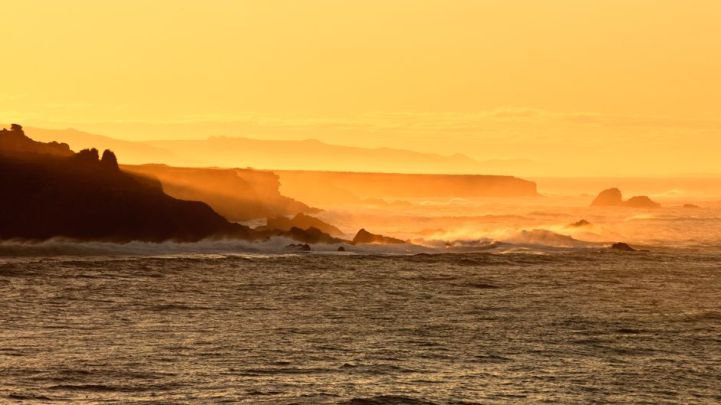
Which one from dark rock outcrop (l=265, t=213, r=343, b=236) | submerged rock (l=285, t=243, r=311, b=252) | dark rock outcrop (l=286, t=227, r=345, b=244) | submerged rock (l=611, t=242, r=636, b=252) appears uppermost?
dark rock outcrop (l=265, t=213, r=343, b=236)

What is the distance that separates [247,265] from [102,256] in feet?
40.2

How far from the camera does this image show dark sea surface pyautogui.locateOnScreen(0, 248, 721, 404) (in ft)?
150

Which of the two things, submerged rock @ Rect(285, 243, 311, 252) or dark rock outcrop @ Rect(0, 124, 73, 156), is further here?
dark rock outcrop @ Rect(0, 124, 73, 156)

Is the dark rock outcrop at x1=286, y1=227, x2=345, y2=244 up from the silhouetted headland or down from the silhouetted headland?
down

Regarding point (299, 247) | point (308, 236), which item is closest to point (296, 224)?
point (308, 236)

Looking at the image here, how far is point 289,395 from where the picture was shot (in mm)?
43781

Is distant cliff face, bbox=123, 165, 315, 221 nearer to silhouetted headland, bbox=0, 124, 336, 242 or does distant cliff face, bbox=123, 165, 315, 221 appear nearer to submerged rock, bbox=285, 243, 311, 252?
silhouetted headland, bbox=0, 124, 336, 242

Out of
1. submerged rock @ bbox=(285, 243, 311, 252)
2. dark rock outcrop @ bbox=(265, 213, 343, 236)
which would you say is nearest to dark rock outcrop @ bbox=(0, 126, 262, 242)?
submerged rock @ bbox=(285, 243, 311, 252)

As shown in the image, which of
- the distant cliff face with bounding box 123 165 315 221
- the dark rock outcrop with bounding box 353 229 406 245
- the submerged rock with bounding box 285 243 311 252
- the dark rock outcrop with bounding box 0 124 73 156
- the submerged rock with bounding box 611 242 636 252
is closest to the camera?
the submerged rock with bounding box 285 243 311 252

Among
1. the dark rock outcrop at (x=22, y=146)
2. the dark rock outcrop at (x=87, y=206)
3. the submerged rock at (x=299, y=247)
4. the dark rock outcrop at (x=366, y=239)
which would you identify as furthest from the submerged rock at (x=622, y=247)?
the dark rock outcrop at (x=22, y=146)

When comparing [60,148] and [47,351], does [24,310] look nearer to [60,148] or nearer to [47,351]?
[47,351]

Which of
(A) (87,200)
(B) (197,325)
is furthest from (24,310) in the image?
(A) (87,200)

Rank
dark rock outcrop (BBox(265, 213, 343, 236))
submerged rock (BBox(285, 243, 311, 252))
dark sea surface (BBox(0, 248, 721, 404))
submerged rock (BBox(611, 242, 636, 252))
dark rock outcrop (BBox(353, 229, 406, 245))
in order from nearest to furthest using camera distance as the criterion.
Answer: dark sea surface (BBox(0, 248, 721, 404)), submerged rock (BBox(285, 243, 311, 252)), dark rock outcrop (BBox(353, 229, 406, 245)), submerged rock (BBox(611, 242, 636, 252)), dark rock outcrop (BBox(265, 213, 343, 236))

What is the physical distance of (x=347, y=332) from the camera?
60.1m
